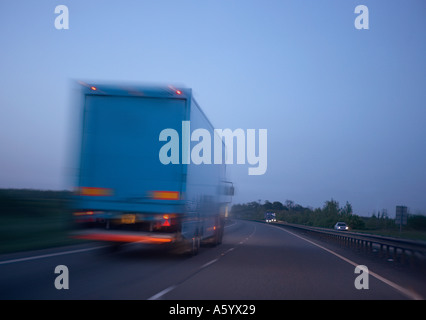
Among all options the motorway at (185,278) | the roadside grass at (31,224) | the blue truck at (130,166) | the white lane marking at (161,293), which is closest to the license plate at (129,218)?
the blue truck at (130,166)

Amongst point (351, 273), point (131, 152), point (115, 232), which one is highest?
point (131, 152)

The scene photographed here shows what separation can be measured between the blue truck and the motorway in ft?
3.66

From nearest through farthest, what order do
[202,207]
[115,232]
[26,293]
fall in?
1. [26,293]
2. [115,232]
3. [202,207]

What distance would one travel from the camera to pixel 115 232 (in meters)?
13.4

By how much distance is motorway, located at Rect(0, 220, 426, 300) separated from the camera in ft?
29.3

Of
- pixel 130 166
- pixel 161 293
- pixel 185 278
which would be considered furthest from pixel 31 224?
pixel 161 293

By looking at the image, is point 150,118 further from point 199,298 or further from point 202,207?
point 199,298

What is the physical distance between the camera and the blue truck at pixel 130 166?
13266mm

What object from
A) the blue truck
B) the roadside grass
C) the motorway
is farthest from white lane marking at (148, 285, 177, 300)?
the roadside grass

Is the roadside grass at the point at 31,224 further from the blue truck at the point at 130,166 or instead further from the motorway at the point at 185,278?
the motorway at the point at 185,278

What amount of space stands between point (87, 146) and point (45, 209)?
21.9 metres

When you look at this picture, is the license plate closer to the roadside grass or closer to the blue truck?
the blue truck

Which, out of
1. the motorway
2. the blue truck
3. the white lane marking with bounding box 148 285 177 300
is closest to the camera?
the white lane marking with bounding box 148 285 177 300
